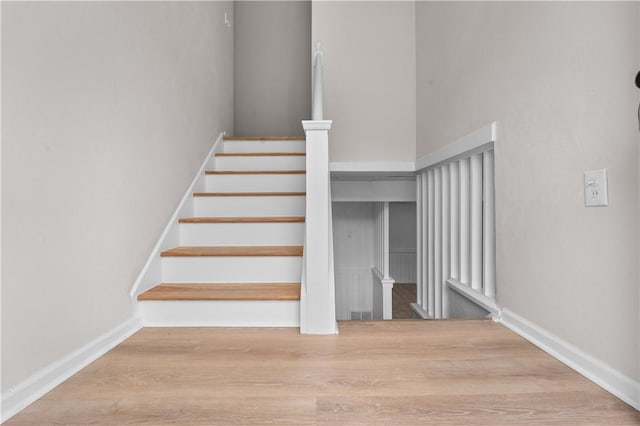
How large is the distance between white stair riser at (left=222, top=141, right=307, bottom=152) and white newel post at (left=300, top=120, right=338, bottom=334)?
4.94 ft

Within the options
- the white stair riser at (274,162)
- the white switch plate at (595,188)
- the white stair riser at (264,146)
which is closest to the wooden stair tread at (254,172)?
the white stair riser at (274,162)

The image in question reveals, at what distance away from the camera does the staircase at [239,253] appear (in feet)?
5.46

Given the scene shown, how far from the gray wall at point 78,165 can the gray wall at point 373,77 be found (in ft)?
4.52

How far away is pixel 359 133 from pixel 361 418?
2.45m

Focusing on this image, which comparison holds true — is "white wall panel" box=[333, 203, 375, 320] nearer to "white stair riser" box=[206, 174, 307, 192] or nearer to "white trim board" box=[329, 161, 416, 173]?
"white trim board" box=[329, 161, 416, 173]

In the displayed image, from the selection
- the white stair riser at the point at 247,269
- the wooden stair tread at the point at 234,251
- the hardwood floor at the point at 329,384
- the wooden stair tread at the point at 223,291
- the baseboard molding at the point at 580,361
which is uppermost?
the wooden stair tread at the point at 234,251

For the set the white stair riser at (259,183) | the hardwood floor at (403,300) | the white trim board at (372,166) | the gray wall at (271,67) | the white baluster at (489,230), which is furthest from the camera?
the hardwood floor at (403,300)

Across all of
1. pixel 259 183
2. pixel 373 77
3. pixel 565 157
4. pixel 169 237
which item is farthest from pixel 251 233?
pixel 373 77

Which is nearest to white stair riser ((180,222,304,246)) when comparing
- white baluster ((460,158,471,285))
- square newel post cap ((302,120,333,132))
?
square newel post cap ((302,120,333,132))

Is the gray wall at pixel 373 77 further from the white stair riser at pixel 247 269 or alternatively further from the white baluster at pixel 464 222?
the white stair riser at pixel 247 269

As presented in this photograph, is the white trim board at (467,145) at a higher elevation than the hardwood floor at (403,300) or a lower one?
higher

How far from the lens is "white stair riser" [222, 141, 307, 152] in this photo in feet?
10.2

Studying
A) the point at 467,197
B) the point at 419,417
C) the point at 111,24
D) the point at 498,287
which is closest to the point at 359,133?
the point at 467,197

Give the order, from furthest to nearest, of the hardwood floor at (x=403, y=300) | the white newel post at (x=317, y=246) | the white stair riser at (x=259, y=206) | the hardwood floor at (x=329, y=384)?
the hardwood floor at (x=403, y=300) < the white stair riser at (x=259, y=206) < the white newel post at (x=317, y=246) < the hardwood floor at (x=329, y=384)
